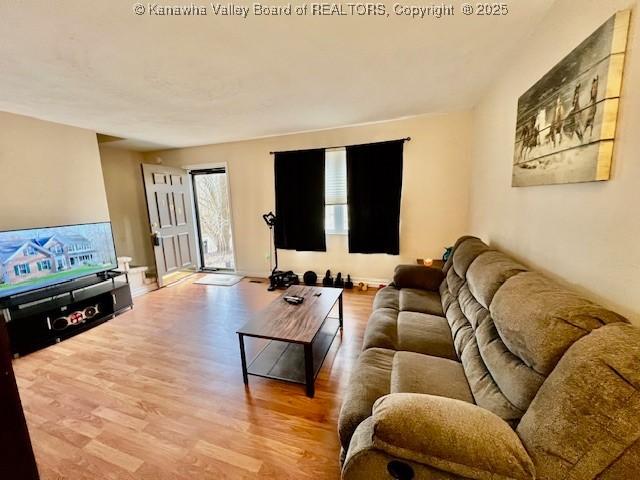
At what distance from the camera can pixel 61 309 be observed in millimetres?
2662

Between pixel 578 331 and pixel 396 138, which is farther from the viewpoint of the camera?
pixel 396 138

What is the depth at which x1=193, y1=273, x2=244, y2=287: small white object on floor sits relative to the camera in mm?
4348

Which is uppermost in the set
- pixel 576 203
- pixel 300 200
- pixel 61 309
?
pixel 300 200

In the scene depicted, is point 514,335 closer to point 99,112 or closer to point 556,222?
point 556,222

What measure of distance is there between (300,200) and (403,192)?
152cm

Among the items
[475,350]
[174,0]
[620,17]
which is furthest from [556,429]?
[174,0]

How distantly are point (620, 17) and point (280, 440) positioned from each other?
8.13 feet

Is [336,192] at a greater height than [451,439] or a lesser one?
greater

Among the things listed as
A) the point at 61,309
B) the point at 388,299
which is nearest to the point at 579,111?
the point at 388,299

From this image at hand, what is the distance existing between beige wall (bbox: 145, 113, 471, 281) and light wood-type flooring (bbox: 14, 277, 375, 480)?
58.2 inches

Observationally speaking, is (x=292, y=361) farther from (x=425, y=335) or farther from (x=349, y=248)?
(x=349, y=248)

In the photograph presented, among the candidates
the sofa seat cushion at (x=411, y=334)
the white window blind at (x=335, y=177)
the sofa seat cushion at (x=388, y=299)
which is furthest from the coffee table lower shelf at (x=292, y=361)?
the white window blind at (x=335, y=177)

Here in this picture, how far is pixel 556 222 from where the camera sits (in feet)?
4.72

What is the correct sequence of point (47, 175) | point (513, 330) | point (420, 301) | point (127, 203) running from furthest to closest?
point (127, 203)
point (47, 175)
point (420, 301)
point (513, 330)
